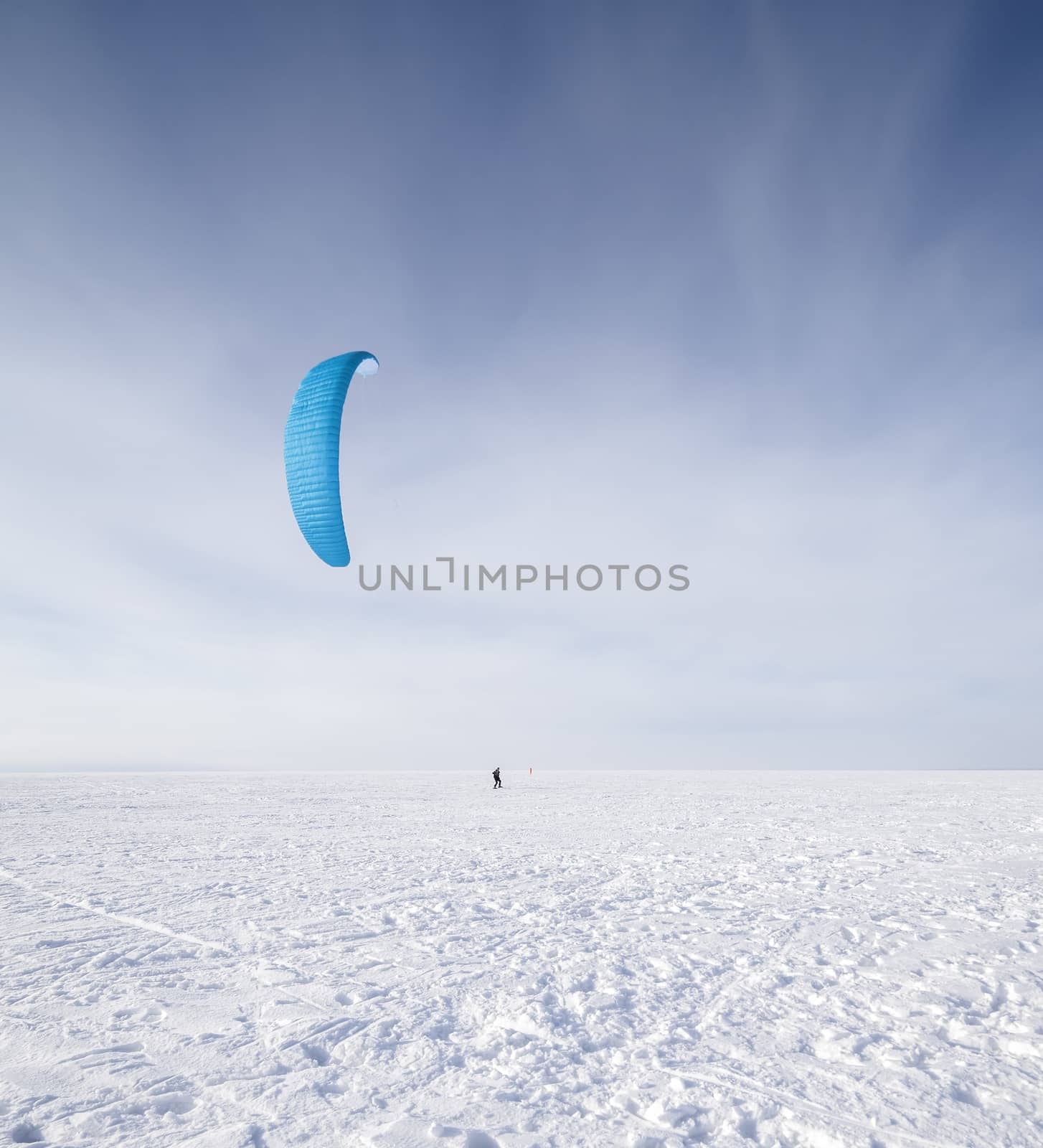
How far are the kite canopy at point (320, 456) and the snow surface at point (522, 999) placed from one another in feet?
19.1

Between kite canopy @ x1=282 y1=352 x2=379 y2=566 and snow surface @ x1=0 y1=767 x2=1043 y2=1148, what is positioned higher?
kite canopy @ x1=282 y1=352 x2=379 y2=566

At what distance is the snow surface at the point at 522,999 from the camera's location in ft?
10.2

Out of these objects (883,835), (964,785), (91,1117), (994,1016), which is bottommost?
(91,1117)

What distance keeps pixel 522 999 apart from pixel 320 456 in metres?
10.4

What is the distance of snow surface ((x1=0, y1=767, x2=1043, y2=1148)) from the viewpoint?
10.2 ft

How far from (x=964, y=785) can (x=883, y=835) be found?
23363mm

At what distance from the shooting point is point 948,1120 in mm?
3068

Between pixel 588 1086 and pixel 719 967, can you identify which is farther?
pixel 719 967

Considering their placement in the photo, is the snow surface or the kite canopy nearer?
the snow surface

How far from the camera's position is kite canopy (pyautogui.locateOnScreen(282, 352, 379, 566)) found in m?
12.9

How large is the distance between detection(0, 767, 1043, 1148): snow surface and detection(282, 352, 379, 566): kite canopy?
5.84 metres

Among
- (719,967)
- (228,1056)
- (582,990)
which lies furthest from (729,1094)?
(228,1056)

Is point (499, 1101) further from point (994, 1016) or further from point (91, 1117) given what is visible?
point (994, 1016)

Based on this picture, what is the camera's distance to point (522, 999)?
445 centimetres
